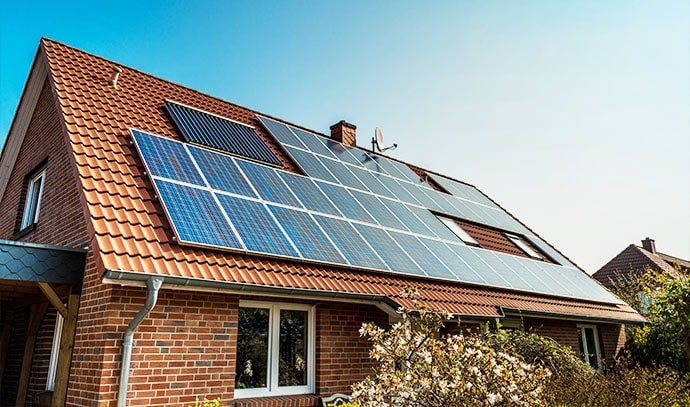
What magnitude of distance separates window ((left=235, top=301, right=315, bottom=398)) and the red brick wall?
262 cm

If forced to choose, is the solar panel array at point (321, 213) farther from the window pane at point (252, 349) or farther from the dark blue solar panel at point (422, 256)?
the window pane at point (252, 349)

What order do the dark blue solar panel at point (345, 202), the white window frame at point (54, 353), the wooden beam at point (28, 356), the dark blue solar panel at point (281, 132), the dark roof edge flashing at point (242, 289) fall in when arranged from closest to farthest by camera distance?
the dark roof edge flashing at point (242, 289), the white window frame at point (54, 353), the wooden beam at point (28, 356), the dark blue solar panel at point (345, 202), the dark blue solar panel at point (281, 132)

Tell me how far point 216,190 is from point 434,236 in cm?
532

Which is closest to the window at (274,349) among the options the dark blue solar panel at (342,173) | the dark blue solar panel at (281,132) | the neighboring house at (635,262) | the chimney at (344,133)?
the dark blue solar panel at (342,173)

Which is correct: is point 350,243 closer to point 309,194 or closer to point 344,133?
point 309,194

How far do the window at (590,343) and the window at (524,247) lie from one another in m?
2.34

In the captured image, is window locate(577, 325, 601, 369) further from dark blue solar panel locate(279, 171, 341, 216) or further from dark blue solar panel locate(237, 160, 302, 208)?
dark blue solar panel locate(237, 160, 302, 208)

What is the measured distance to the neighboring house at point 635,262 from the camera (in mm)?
33531

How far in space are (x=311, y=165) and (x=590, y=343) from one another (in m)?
10.4

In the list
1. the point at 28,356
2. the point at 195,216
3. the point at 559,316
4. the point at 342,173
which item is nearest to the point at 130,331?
the point at 195,216

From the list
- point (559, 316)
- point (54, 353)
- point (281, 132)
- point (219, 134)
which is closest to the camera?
point (54, 353)

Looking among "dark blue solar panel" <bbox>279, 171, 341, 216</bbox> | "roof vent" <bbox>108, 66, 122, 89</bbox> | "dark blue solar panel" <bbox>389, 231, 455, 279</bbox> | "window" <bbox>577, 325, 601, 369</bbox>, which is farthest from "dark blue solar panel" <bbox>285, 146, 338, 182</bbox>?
"window" <bbox>577, 325, 601, 369</bbox>

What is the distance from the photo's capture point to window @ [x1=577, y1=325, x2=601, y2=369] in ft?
47.2

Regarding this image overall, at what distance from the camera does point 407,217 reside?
11.2 m
